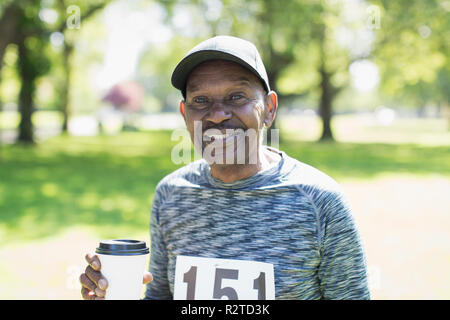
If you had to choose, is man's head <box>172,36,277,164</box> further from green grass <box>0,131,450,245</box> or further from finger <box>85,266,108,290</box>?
green grass <box>0,131,450,245</box>

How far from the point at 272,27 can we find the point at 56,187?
8.43 meters

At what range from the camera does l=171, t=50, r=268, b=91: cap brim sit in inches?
77.5

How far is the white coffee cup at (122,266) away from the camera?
162 centimetres

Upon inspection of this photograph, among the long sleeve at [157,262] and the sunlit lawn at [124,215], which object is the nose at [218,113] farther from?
the sunlit lawn at [124,215]

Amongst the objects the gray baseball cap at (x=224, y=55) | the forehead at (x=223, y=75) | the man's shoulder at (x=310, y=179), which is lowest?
the man's shoulder at (x=310, y=179)

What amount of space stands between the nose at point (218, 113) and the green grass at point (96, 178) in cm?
651

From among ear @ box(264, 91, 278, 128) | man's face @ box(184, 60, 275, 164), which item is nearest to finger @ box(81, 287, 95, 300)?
man's face @ box(184, 60, 275, 164)

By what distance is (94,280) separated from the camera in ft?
5.61

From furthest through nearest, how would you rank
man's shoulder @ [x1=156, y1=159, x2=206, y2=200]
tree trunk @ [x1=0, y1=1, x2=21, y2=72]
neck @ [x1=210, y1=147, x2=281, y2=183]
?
tree trunk @ [x1=0, y1=1, x2=21, y2=72] → man's shoulder @ [x1=156, y1=159, x2=206, y2=200] → neck @ [x1=210, y1=147, x2=281, y2=183]

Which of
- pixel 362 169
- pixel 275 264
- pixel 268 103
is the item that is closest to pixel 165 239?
pixel 275 264

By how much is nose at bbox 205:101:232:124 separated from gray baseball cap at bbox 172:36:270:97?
174mm

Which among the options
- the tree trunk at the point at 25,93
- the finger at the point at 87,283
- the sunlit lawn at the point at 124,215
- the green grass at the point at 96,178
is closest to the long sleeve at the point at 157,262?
the finger at the point at 87,283

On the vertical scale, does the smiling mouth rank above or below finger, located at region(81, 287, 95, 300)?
above

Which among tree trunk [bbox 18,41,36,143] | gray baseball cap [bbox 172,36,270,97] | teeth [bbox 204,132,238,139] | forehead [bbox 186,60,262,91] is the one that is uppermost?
tree trunk [bbox 18,41,36,143]
